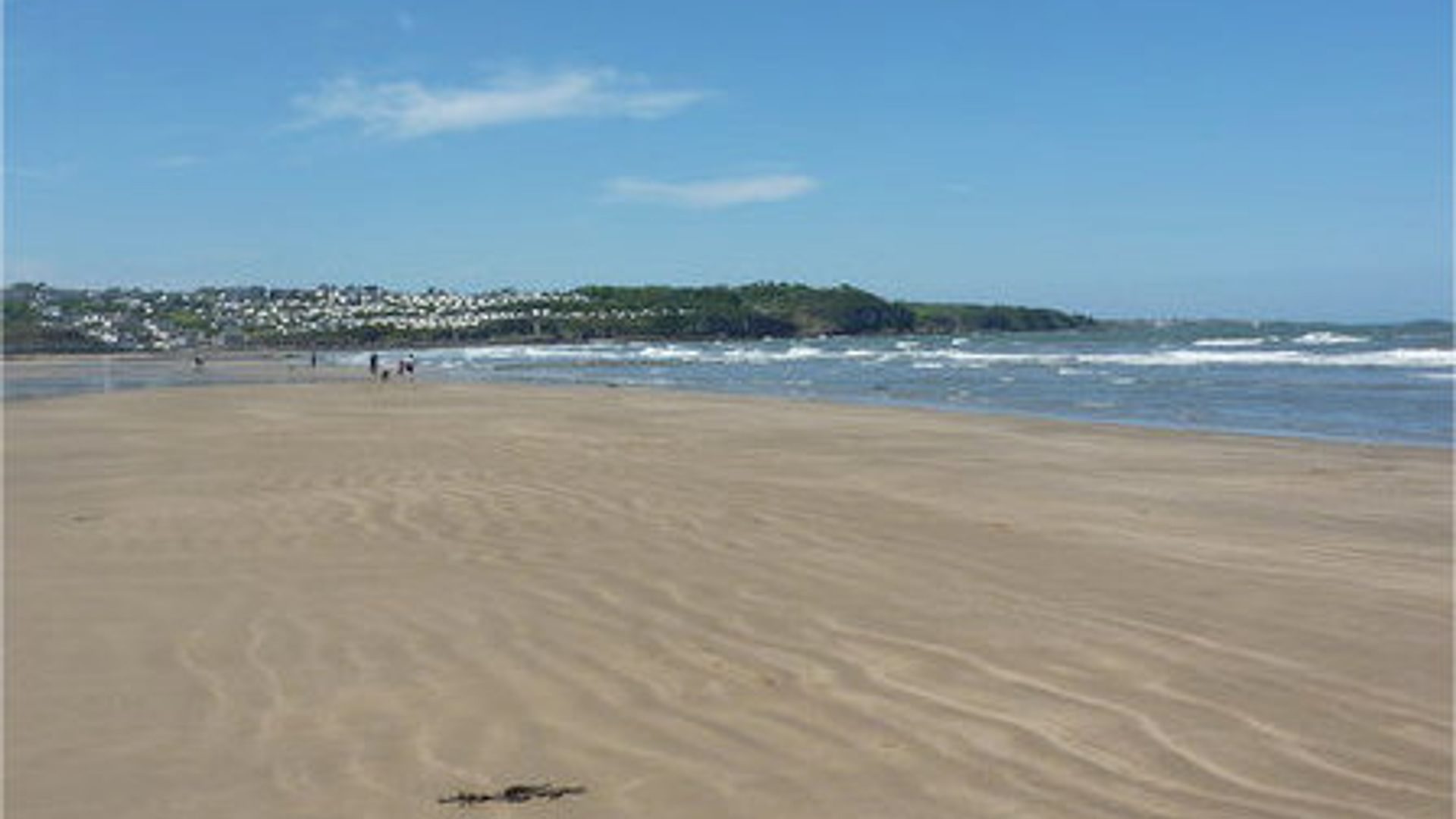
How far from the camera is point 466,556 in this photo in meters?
10.2

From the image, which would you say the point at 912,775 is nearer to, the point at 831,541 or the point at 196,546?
the point at 831,541

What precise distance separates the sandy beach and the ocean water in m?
12.1

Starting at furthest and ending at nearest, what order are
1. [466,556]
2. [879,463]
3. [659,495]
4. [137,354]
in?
[137,354] → [879,463] → [659,495] → [466,556]

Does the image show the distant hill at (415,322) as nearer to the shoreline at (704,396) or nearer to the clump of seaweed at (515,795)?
the shoreline at (704,396)

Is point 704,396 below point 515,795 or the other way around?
below

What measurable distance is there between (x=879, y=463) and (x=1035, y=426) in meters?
7.87

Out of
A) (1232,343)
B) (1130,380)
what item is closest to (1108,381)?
(1130,380)

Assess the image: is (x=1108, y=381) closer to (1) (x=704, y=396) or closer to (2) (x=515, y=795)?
(1) (x=704, y=396)

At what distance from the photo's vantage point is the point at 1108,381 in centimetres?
4469

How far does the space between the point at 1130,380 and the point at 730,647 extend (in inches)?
1567

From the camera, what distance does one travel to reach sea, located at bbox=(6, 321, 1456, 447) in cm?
2750

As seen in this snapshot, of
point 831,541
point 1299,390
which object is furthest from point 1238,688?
point 1299,390

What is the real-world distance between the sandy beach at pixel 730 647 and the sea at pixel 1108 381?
11965mm

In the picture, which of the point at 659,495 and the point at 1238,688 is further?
the point at 659,495
